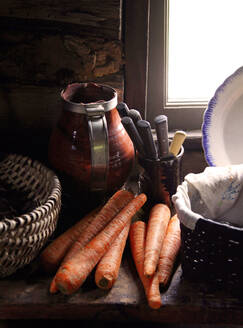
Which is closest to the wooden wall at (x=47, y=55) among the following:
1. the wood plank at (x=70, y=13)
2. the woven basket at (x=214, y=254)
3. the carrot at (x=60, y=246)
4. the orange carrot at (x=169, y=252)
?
the wood plank at (x=70, y=13)

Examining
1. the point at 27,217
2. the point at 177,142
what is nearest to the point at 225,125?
the point at 177,142

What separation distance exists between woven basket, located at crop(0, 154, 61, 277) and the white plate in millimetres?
476

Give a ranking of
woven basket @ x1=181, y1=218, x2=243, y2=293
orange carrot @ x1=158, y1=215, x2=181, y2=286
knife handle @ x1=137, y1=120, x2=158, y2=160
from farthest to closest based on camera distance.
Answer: knife handle @ x1=137, y1=120, x2=158, y2=160, orange carrot @ x1=158, y1=215, x2=181, y2=286, woven basket @ x1=181, y1=218, x2=243, y2=293

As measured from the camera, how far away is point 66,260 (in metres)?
0.98

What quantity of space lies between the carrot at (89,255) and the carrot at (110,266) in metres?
0.01

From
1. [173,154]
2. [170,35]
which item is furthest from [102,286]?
[170,35]

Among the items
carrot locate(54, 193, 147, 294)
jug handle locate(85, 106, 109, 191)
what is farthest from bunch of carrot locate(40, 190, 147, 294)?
jug handle locate(85, 106, 109, 191)

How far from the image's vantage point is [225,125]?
4.08ft

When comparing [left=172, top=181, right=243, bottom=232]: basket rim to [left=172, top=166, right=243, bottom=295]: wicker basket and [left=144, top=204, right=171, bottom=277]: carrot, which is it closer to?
[left=172, top=166, right=243, bottom=295]: wicker basket

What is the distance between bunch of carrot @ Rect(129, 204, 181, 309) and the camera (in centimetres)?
94

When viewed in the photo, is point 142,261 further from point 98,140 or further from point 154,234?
point 98,140

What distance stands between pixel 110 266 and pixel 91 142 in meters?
0.30

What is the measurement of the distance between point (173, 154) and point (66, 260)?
0.41 meters

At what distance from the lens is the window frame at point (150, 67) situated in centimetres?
117
